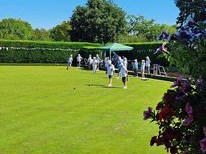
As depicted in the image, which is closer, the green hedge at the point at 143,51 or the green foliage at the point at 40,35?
the green hedge at the point at 143,51

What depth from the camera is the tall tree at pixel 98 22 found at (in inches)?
3698

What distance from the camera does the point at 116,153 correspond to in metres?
11.5

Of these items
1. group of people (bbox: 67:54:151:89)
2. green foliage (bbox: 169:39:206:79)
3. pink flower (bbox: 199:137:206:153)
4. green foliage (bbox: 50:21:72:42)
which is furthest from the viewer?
green foliage (bbox: 50:21:72:42)

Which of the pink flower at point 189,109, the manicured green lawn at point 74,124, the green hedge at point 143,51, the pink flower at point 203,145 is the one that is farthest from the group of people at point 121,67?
the pink flower at point 203,145

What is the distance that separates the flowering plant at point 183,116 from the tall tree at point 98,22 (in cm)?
8774

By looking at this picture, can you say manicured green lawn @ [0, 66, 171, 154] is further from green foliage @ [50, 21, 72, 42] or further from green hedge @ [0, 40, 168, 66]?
green foliage @ [50, 21, 72, 42]

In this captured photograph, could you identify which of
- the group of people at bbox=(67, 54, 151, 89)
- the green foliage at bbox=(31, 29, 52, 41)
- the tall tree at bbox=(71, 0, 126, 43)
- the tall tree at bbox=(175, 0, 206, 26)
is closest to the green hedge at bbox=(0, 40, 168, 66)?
the group of people at bbox=(67, 54, 151, 89)

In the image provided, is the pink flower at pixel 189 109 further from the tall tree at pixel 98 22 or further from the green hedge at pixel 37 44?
the tall tree at pixel 98 22

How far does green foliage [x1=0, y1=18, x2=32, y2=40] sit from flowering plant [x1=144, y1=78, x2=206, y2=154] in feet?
445

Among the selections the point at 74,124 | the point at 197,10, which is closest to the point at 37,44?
the point at 74,124

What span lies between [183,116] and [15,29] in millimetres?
143790

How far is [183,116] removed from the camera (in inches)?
224

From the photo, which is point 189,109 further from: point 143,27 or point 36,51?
point 143,27

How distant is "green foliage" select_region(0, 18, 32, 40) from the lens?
142 meters
